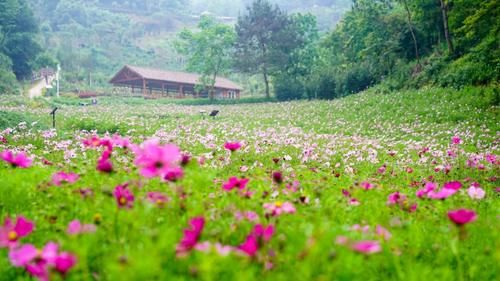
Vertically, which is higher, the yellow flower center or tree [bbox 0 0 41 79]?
tree [bbox 0 0 41 79]

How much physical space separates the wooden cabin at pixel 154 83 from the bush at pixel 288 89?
1381 cm

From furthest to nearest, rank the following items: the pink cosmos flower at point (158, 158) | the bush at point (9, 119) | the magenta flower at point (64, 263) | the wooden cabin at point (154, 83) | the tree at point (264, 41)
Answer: the wooden cabin at point (154, 83), the tree at point (264, 41), the bush at point (9, 119), the pink cosmos flower at point (158, 158), the magenta flower at point (64, 263)

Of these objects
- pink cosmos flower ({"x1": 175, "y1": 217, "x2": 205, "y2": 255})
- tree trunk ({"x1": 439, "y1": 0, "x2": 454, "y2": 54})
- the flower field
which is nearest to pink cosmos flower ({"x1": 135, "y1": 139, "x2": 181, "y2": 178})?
the flower field

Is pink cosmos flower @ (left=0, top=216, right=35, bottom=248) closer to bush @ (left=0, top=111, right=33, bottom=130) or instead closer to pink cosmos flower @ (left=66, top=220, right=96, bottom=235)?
pink cosmos flower @ (left=66, top=220, right=96, bottom=235)

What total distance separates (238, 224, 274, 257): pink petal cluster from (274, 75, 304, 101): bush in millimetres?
37508

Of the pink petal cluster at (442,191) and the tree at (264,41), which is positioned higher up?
the tree at (264,41)

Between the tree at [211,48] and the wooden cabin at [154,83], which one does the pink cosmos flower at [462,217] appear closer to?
the tree at [211,48]

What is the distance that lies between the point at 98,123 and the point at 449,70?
1528 centimetres

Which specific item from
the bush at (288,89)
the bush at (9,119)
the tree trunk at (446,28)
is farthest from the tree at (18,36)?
the tree trunk at (446,28)

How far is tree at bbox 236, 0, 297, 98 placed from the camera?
149ft

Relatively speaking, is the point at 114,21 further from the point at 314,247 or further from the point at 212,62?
the point at 314,247

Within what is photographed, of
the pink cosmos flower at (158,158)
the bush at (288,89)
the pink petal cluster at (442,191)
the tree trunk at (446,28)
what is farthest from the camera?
the bush at (288,89)

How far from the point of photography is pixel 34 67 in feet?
160

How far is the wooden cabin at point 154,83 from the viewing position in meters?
51.0
